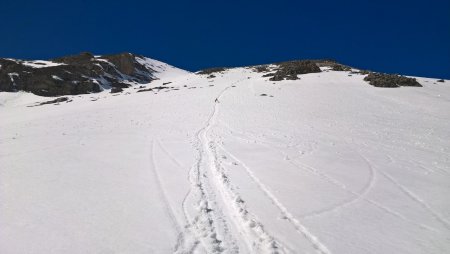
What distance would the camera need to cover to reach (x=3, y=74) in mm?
59594

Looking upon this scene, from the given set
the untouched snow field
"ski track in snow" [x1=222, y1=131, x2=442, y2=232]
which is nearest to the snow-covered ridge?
the untouched snow field

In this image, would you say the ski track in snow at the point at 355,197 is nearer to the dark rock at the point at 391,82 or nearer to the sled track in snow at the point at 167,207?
the sled track in snow at the point at 167,207

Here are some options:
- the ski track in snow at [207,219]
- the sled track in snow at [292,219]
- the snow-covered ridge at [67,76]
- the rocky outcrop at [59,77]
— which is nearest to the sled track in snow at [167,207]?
the ski track in snow at [207,219]

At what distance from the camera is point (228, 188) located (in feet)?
28.2

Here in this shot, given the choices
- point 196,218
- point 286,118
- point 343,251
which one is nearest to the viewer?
point 343,251

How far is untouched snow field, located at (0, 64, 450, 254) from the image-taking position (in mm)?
5812

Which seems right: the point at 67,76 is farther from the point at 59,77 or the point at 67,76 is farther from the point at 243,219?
the point at 243,219

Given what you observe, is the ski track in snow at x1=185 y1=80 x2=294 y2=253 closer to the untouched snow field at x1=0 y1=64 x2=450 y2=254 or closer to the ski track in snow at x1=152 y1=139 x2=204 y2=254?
the untouched snow field at x1=0 y1=64 x2=450 y2=254

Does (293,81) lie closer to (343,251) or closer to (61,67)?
A: (343,251)

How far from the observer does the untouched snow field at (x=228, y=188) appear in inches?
229

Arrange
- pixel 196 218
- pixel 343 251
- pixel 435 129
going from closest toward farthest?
A: pixel 343 251 → pixel 196 218 → pixel 435 129

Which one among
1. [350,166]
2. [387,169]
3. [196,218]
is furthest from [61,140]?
[387,169]

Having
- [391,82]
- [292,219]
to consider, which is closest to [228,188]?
[292,219]

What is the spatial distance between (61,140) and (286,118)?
1358cm
